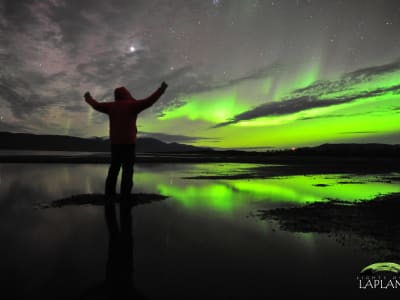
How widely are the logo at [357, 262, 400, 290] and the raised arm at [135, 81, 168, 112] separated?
17.0ft

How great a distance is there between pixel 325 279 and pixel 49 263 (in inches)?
127

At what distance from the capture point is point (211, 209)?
6723 millimetres

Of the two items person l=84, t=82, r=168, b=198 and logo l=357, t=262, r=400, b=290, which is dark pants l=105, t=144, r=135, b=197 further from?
logo l=357, t=262, r=400, b=290

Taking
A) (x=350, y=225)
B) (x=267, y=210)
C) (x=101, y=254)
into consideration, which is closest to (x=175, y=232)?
(x=101, y=254)

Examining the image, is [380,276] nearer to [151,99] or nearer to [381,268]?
[381,268]

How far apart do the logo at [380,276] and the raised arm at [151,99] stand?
17.0 feet

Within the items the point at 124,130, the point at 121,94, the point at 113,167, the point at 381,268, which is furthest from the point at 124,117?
the point at 381,268

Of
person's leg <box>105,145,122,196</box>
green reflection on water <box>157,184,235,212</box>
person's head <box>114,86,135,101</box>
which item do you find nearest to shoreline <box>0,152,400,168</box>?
green reflection on water <box>157,184,235,212</box>

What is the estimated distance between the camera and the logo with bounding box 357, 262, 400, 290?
9.16ft

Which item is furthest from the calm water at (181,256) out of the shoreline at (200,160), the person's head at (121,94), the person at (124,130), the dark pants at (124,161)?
the shoreline at (200,160)

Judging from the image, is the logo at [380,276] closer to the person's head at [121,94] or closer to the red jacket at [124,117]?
the red jacket at [124,117]

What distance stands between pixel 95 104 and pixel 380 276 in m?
6.96

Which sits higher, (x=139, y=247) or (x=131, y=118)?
(x=131, y=118)

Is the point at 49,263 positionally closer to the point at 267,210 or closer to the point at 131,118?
the point at 131,118
